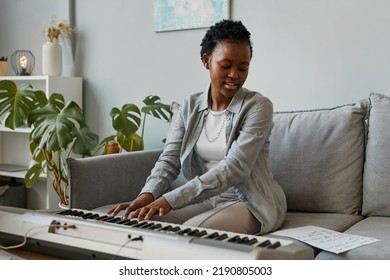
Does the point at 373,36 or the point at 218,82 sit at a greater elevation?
the point at 373,36

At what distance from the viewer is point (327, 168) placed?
87.4 inches

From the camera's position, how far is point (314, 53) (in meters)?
2.67

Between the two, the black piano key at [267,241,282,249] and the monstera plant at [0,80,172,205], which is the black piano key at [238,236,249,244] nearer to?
the black piano key at [267,241,282,249]

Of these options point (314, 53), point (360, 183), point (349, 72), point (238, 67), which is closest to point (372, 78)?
point (349, 72)

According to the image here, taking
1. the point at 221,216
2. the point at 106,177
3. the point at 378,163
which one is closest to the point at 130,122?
the point at 106,177

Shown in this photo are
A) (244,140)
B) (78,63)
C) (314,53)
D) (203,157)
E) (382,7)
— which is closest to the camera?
(244,140)

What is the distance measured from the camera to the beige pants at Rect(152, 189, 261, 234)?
1.82 metres

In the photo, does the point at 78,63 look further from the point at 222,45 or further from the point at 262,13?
the point at 222,45

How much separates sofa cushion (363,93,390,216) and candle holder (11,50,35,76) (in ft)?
8.00

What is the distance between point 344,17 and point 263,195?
1107 millimetres

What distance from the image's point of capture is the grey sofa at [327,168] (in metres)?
2.13

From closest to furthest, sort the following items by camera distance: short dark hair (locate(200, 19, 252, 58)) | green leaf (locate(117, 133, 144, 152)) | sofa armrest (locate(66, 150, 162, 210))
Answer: short dark hair (locate(200, 19, 252, 58))
sofa armrest (locate(66, 150, 162, 210))
green leaf (locate(117, 133, 144, 152))

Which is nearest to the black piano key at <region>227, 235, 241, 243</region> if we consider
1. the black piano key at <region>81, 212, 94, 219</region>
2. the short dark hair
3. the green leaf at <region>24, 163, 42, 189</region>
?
the black piano key at <region>81, 212, 94, 219</region>

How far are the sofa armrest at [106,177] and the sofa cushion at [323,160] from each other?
0.64 m
